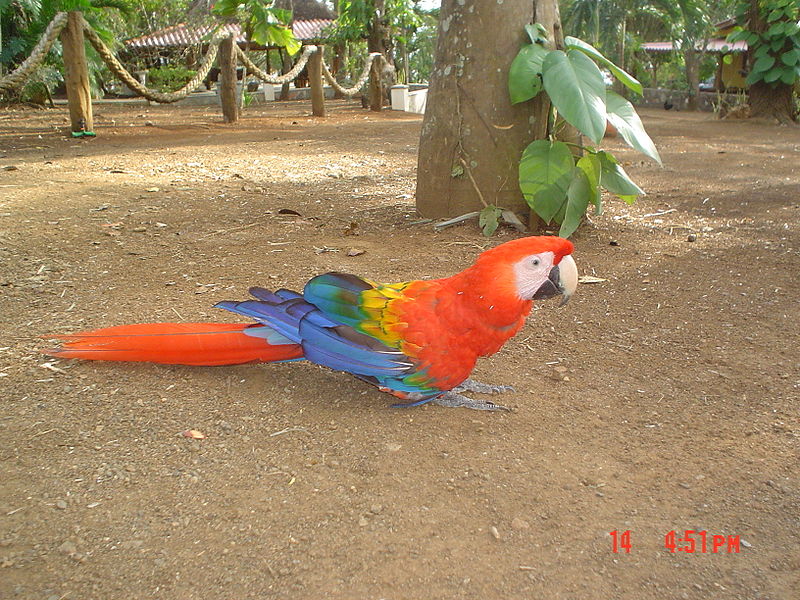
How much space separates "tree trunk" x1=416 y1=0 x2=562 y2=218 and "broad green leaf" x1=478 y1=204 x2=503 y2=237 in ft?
0.25

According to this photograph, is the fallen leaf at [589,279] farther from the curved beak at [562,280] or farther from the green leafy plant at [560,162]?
the curved beak at [562,280]

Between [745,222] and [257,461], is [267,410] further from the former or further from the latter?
[745,222]

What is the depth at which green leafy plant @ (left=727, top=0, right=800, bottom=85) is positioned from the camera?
30.7 feet

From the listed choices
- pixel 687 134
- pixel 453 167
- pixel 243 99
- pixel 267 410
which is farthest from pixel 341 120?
pixel 267 410

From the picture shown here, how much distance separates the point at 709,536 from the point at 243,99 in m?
12.3

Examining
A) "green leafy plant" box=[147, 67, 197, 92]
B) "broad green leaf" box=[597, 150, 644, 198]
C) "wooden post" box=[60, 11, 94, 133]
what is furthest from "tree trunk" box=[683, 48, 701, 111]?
"broad green leaf" box=[597, 150, 644, 198]

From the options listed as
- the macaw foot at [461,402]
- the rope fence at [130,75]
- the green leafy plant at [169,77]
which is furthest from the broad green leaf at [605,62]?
the green leafy plant at [169,77]

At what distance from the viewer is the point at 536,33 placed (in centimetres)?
357

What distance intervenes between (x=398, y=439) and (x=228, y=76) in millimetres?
8535

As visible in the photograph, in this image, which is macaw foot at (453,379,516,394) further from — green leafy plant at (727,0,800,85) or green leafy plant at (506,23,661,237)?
green leafy plant at (727,0,800,85)

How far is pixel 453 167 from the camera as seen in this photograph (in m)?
3.91

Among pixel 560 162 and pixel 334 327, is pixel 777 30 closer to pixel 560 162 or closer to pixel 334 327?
pixel 560 162

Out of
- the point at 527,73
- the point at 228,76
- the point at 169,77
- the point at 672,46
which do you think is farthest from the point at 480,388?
the point at 672,46
